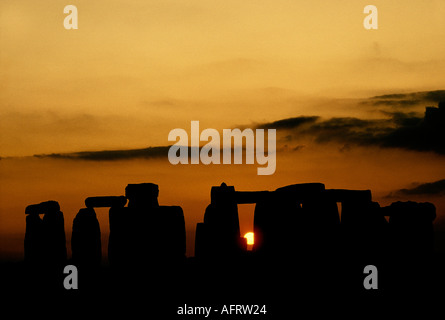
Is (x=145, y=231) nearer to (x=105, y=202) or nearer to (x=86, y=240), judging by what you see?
(x=105, y=202)

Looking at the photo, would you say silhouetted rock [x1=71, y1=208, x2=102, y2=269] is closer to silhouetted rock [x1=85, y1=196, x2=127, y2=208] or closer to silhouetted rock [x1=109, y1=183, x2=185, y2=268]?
silhouetted rock [x1=85, y1=196, x2=127, y2=208]

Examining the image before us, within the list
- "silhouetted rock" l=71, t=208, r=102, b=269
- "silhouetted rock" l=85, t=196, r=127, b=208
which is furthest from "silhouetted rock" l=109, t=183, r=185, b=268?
"silhouetted rock" l=71, t=208, r=102, b=269

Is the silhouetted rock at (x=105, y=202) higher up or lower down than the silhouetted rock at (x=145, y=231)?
higher up

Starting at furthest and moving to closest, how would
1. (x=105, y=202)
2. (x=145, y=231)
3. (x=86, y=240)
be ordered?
(x=86, y=240)
(x=105, y=202)
(x=145, y=231)

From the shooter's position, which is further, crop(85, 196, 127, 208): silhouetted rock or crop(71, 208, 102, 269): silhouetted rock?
crop(71, 208, 102, 269): silhouetted rock

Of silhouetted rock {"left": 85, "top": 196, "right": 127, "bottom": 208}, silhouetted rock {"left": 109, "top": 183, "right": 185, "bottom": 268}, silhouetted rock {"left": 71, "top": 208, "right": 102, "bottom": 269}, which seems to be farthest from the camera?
silhouetted rock {"left": 71, "top": 208, "right": 102, "bottom": 269}

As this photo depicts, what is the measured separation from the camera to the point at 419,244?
24266 mm

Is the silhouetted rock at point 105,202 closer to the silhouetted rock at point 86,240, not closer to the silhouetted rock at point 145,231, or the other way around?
the silhouetted rock at point 145,231

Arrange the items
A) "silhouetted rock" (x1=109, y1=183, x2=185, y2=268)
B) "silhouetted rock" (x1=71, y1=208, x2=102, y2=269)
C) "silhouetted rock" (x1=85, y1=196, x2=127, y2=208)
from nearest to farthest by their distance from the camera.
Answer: "silhouetted rock" (x1=109, y1=183, x2=185, y2=268), "silhouetted rock" (x1=85, y1=196, x2=127, y2=208), "silhouetted rock" (x1=71, y1=208, x2=102, y2=269)

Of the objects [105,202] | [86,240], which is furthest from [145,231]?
[86,240]

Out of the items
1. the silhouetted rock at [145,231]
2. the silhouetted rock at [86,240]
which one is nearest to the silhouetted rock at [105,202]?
the silhouetted rock at [145,231]
